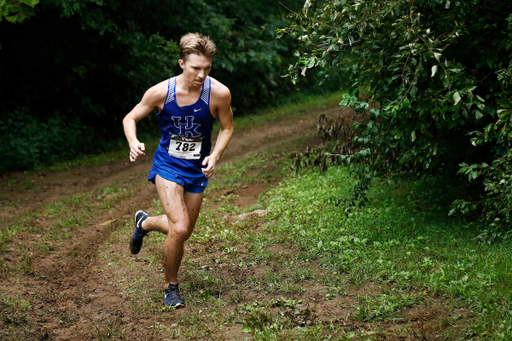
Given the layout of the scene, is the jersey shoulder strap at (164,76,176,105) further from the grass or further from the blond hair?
the grass

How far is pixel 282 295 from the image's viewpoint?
438 centimetres

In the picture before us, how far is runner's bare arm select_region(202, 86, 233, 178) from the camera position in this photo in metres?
4.21

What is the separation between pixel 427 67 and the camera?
4.95 metres

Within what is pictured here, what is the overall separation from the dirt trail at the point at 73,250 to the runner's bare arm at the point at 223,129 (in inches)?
53.1

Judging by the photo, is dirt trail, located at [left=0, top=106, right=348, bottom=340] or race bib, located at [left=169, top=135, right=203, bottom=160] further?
race bib, located at [left=169, top=135, right=203, bottom=160]

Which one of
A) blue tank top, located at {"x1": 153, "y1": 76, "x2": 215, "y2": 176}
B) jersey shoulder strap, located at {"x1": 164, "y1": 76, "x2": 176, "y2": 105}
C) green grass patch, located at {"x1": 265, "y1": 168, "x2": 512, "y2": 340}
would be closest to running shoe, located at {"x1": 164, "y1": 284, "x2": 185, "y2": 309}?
blue tank top, located at {"x1": 153, "y1": 76, "x2": 215, "y2": 176}

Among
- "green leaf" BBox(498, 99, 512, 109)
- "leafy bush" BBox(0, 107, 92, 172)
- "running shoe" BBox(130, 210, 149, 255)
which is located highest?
"green leaf" BBox(498, 99, 512, 109)

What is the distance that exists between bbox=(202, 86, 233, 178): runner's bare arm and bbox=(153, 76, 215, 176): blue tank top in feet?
0.35

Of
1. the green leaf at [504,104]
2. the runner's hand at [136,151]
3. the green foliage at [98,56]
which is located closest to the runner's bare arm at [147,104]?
the runner's hand at [136,151]

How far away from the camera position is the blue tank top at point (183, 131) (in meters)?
4.32

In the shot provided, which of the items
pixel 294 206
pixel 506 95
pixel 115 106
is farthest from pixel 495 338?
pixel 115 106

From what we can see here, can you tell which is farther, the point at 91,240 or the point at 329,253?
the point at 91,240

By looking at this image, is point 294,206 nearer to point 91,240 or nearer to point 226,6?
point 91,240

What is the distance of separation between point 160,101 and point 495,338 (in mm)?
3022
